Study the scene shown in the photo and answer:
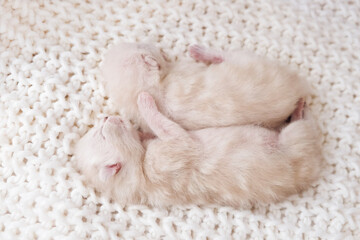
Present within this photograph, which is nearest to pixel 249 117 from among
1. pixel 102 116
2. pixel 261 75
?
pixel 261 75

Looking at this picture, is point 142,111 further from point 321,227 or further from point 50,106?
point 321,227

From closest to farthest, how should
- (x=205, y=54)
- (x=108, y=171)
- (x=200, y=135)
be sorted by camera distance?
(x=108, y=171) → (x=200, y=135) → (x=205, y=54)

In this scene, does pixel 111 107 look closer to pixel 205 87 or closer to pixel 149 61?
pixel 149 61

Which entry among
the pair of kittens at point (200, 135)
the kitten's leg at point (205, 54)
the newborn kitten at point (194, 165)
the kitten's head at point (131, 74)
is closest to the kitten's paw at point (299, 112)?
the pair of kittens at point (200, 135)

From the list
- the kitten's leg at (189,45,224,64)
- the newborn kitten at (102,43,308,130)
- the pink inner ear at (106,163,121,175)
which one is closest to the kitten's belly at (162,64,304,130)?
the newborn kitten at (102,43,308,130)

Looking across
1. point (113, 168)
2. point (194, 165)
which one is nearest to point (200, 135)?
point (194, 165)
